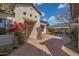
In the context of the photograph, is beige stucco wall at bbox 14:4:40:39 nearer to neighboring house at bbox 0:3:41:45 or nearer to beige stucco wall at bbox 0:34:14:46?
neighboring house at bbox 0:3:41:45

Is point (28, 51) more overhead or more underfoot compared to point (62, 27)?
more underfoot

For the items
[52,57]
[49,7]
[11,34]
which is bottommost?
[52,57]

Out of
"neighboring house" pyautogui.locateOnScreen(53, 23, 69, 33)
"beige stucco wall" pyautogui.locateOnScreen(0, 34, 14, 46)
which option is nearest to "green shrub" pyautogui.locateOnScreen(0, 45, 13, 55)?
"beige stucco wall" pyautogui.locateOnScreen(0, 34, 14, 46)

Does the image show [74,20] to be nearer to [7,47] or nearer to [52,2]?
[52,2]

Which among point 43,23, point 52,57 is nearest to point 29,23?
point 43,23

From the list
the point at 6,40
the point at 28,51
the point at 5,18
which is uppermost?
the point at 5,18

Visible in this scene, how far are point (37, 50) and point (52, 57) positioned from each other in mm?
187

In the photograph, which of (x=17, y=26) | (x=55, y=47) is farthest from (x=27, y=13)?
(x=55, y=47)

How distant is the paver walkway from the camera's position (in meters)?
4.14

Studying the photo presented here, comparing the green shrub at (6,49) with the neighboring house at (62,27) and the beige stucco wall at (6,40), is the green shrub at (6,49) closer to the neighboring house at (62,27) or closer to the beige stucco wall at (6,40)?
the beige stucco wall at (6,40)

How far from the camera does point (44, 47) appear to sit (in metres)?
4.16

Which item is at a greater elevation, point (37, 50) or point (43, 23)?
point (43, 23)

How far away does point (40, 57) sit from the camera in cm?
412

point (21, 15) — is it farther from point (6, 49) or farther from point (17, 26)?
point (6, 49)
